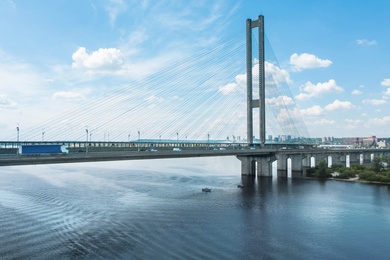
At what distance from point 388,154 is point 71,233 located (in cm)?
11176

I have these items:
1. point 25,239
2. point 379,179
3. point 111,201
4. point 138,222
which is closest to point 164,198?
point 111,201

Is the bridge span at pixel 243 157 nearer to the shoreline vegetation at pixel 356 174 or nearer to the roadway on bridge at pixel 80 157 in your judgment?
the roadway on bridge at pixel 80 157

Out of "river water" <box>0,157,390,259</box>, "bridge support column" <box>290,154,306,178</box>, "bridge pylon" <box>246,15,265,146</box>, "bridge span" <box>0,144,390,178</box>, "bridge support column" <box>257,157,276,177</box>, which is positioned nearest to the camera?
"river water" <box>0,157,390,259</box>

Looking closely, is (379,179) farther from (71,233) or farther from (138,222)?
(71,233)

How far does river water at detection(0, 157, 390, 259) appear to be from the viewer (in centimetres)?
1695

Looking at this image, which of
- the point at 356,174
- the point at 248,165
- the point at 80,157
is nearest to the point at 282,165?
the point at 248,165

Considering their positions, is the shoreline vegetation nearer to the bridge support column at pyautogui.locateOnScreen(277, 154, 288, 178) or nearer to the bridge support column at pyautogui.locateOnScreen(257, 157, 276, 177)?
the bridge support column at pyautogui.locateOnScreen(277, 154, 288, 178)

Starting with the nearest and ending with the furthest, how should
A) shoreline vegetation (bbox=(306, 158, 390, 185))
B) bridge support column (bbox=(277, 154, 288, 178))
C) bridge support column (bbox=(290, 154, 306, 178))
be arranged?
1. shoreline vegetation (bbox=(306, 158, 390, 185))
2. bridge support column (bbox=(277, 154, 288, 178))
3. bridge support column (bbox=(290, 154, 306, 178))

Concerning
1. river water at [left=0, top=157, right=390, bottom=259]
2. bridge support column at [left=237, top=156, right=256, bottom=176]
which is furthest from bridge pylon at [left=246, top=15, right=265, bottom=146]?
river water at [left=0, top=157, right=390, bottom=259]

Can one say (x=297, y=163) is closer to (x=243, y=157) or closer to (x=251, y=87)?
(x=243, y=157)

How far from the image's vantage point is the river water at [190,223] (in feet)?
55.6

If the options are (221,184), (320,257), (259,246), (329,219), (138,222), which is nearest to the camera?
(320,257)

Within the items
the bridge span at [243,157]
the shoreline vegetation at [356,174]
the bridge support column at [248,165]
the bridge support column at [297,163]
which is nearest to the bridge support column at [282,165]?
the bridge span at [243,157]

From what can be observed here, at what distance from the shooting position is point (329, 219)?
2383cm
